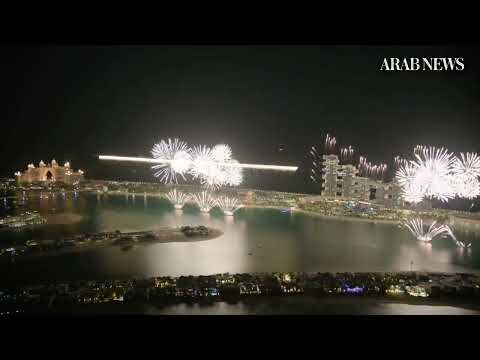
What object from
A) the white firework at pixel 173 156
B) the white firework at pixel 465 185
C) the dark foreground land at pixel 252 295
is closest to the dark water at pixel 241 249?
the dark foreground land at pixel 252 295

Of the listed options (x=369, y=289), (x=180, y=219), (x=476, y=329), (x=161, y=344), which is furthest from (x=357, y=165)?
(x=161, y=344)

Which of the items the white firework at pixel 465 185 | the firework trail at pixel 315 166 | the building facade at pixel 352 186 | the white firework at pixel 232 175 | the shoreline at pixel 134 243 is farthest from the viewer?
the firework trail at pixel 315 166

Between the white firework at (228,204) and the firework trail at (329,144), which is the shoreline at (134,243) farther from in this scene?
the firework trail at (329,144)

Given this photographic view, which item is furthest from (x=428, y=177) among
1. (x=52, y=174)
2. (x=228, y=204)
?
(x=52, y=174)

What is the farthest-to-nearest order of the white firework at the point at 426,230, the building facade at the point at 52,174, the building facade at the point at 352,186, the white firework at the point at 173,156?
the building facade at the point at 52,174, the white firework at the point at 173,156, the building facade at the point at 352,186, the white firework at the point at 426,230

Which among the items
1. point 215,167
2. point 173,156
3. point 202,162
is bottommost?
point 215,167

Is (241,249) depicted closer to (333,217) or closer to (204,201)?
(333,217)

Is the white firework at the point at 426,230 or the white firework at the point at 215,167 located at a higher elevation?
the white firework at the point at 215,167

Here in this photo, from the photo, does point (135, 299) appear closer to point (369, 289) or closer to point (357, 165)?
point (369, 289)
